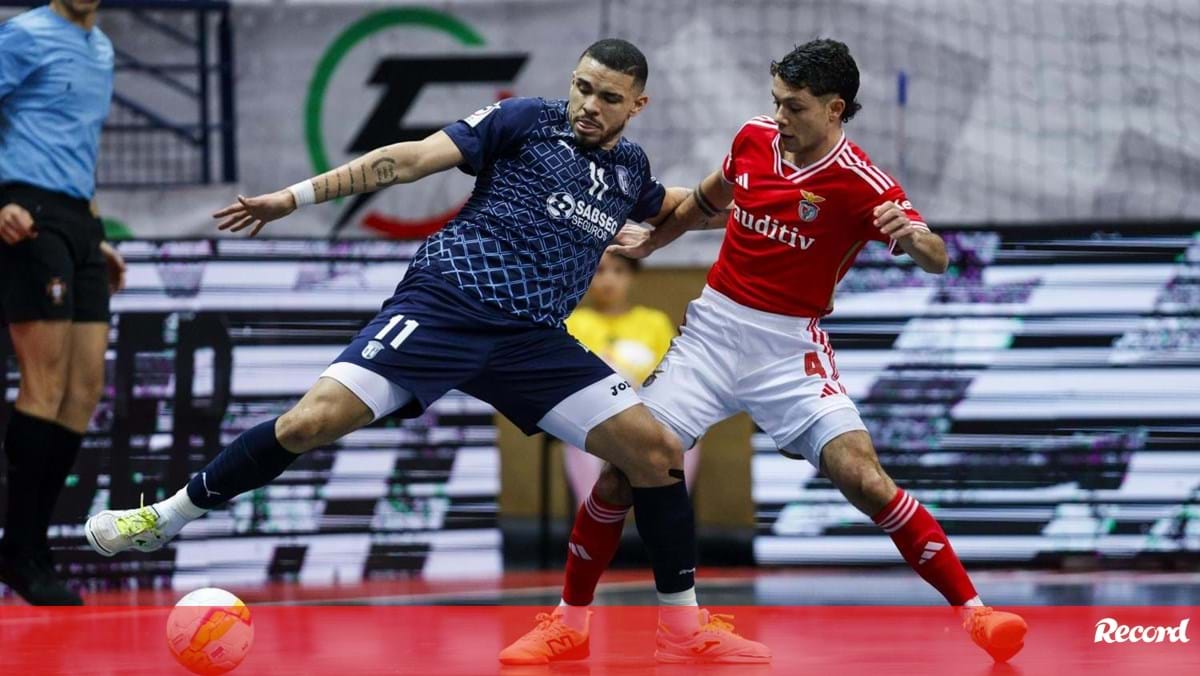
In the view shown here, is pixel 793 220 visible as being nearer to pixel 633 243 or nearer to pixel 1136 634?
→ pixel 633 243

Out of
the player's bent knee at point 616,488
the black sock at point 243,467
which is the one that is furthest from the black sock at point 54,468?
the player's bent knee at point 616,488

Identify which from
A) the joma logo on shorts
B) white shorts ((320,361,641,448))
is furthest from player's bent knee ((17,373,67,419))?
the joma logo on shorts

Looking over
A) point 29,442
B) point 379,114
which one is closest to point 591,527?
point 29,442

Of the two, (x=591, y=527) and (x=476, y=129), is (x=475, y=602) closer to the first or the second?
(x=591, y=527)

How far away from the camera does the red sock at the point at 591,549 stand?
5773 millimetres

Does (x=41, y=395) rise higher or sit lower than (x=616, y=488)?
higher

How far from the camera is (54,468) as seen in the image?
724 centimetres

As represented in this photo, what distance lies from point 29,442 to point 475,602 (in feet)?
6.53

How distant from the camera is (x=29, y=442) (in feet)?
23.5

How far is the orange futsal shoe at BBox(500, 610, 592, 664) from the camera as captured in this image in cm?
544

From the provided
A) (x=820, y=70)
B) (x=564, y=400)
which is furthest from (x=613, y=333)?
(x=564, y=400)

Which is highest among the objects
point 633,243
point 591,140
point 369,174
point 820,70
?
point 820,70

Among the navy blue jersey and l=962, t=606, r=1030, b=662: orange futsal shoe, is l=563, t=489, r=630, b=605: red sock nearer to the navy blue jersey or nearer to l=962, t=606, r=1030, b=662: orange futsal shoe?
the navy blue jersey

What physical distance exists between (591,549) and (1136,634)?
1913mm
